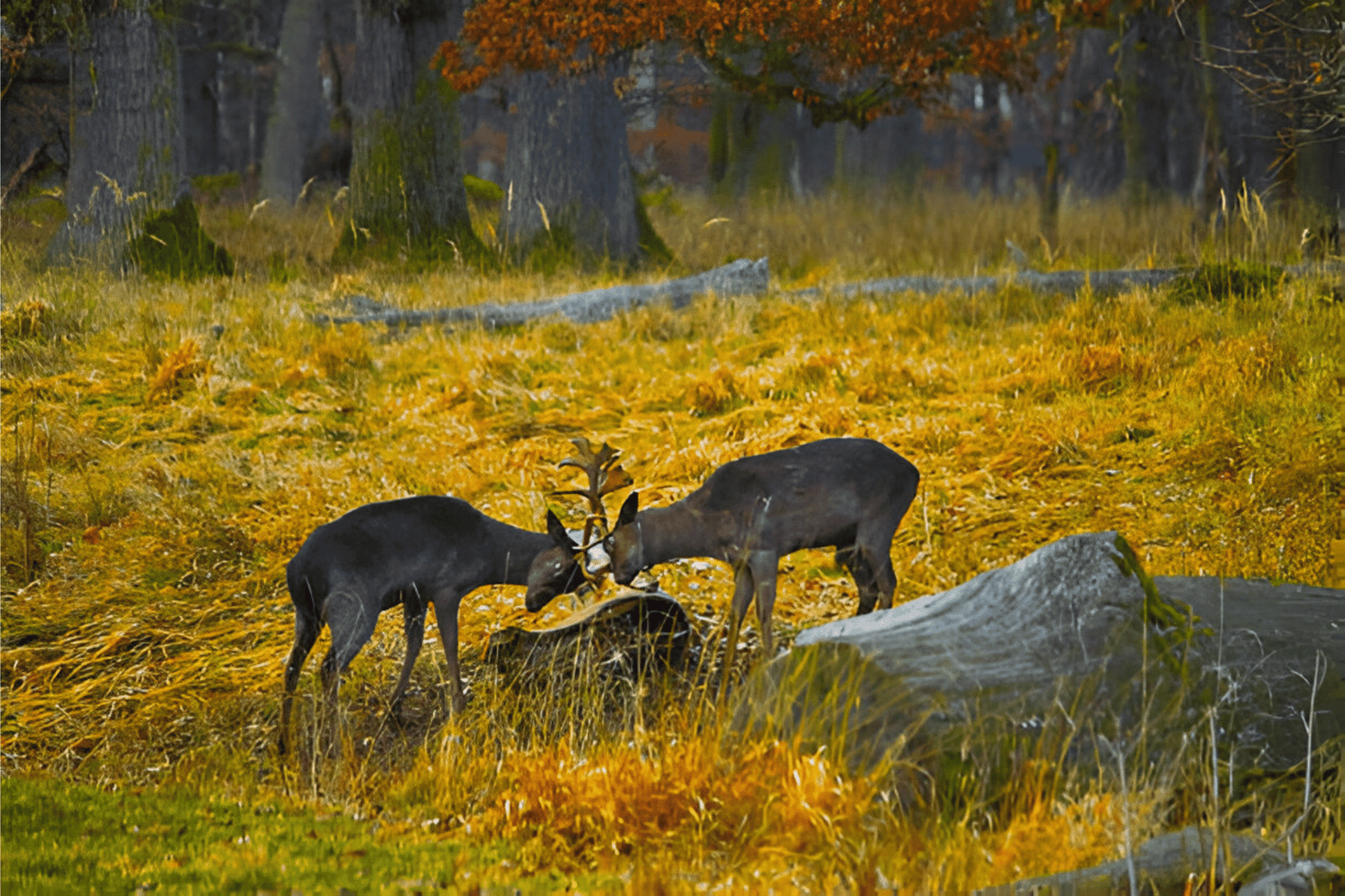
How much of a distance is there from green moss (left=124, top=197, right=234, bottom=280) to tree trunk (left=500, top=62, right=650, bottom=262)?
2.40 m

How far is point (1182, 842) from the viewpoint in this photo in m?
2.97

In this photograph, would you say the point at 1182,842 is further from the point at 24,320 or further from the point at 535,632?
the point at 24,320

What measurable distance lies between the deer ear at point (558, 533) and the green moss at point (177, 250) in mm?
6857

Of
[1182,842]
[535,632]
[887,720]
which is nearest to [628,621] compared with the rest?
[535,632]

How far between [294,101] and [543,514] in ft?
61.8

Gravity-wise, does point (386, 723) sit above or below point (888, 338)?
below

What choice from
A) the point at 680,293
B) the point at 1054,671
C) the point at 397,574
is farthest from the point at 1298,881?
the point at 680,293

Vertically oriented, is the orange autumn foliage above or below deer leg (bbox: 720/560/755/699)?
above

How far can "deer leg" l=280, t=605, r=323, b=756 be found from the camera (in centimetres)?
415

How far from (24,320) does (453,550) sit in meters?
4.81

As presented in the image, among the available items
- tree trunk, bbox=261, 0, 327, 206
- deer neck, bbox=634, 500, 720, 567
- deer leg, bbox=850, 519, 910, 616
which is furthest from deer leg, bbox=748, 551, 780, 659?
tree trunk, bbox=261, 0, 327, 206

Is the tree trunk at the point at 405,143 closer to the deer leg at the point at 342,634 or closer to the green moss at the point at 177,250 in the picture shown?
the green moss at the point at 177,250

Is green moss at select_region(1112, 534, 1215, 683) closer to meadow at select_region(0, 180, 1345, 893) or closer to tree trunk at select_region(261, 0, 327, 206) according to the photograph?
meadow at select_region(0, 180, 1345, 893)

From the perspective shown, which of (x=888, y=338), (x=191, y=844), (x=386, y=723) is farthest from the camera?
(x=888, y=338)
